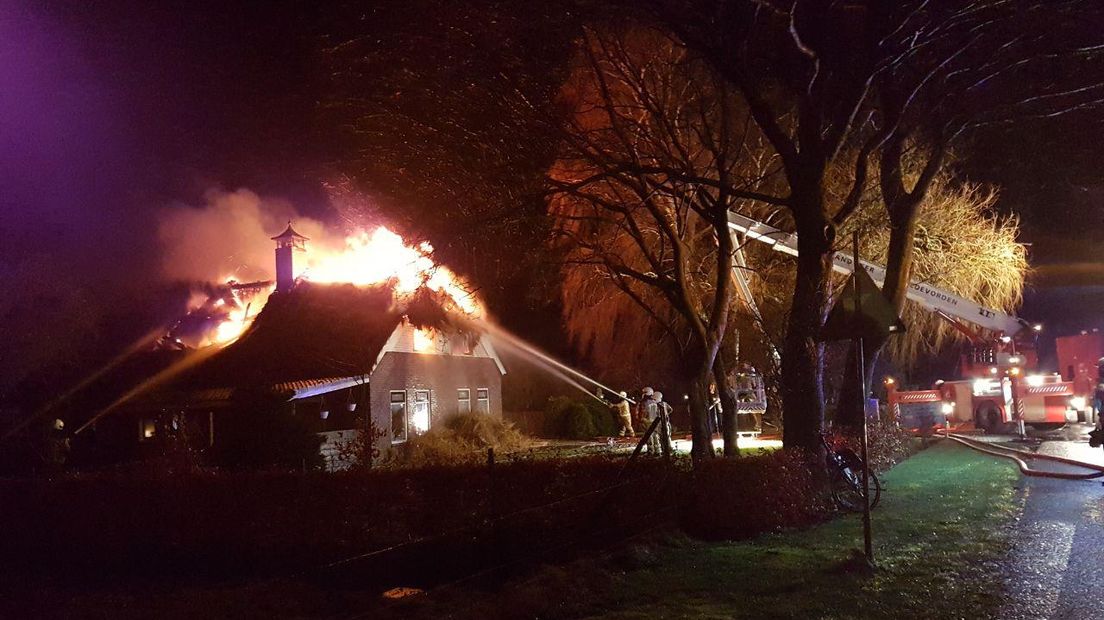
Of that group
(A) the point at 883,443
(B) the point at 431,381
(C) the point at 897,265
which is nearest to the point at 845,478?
(A) the point at 883,443

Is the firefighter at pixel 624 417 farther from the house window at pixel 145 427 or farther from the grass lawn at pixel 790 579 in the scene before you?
the grass lawn at pixel 790 579

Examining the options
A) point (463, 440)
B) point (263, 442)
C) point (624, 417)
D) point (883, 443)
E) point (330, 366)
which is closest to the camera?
point (263, 442)

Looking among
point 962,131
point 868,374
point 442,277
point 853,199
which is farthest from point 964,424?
point 442,277

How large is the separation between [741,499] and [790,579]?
6.84ft

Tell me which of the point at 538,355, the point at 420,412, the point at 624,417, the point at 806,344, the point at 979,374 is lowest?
the point at 624,417

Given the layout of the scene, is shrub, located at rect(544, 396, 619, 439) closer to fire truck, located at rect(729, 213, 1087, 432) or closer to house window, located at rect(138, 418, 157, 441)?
fire truck, located at rect(729, 213, 1087, 432)

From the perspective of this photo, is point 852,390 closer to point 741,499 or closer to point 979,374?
point 741,499

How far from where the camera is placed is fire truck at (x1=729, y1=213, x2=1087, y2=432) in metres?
17.6

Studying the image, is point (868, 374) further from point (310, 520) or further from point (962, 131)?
point (310, 520)

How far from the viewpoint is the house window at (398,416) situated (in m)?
23.4

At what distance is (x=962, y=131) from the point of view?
14.9 metres

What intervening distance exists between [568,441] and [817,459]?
66.1ft

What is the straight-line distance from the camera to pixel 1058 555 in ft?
24.4

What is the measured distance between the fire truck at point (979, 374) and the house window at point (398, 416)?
10.7 metres
